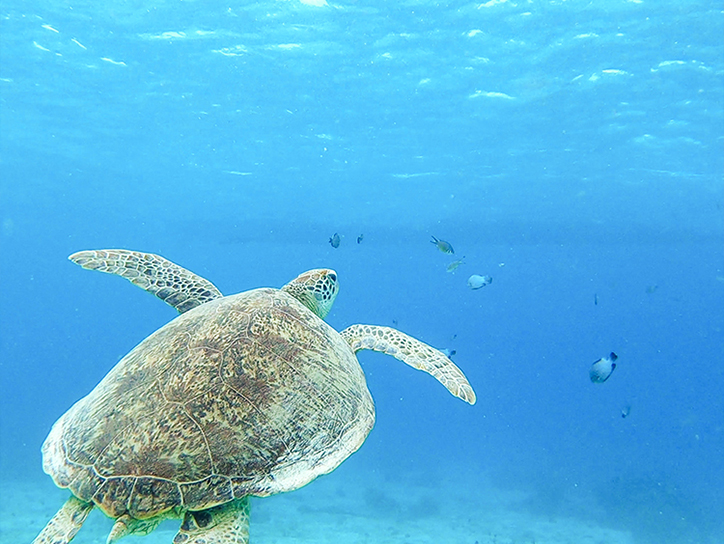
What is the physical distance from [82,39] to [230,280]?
97.6 meters

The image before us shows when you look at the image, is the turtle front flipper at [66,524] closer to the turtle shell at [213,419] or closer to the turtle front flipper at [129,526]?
the turtle shell at [213,419]

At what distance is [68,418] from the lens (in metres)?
3.92

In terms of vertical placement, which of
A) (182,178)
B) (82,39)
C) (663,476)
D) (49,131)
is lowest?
(663,476)

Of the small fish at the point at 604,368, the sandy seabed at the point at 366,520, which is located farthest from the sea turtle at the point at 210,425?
the sandy seabed at the point at 366,520

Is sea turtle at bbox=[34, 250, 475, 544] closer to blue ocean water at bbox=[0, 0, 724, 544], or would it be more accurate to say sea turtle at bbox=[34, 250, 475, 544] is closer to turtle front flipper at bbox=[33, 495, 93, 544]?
turtle front flipper at bbox=[33, 495, 93, 544]

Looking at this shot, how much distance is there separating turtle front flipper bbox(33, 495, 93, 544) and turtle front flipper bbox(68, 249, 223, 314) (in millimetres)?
2303

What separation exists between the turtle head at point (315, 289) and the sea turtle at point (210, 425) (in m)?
0.84

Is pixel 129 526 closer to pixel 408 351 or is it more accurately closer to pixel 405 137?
pixel 408 351

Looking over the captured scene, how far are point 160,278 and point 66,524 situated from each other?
2628 mm

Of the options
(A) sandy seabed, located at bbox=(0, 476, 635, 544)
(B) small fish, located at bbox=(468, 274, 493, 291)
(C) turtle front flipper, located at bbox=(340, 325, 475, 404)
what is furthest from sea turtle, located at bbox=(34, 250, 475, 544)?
(A) sandy seabed, located at bbox=(0, 476, 635, 544)

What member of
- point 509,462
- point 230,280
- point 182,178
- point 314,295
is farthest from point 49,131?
point 230,280

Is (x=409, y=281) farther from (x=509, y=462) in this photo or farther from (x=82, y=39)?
(x=82, y=39)

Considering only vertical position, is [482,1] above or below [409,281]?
above

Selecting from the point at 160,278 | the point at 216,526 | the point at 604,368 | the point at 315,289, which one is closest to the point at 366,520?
the point at 604,368
